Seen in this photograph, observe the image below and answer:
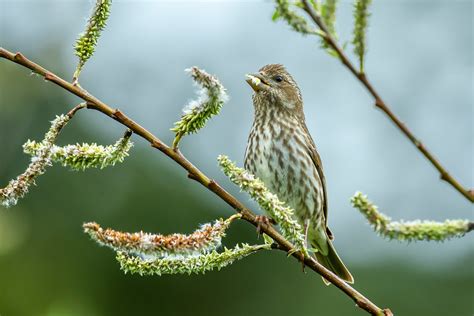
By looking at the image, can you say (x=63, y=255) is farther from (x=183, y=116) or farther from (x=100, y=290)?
(x=183, y=116)

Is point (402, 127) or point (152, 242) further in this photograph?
point (152, 242)

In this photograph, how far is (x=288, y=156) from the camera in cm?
564

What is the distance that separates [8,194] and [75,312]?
1.47 m

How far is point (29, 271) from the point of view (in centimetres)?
754

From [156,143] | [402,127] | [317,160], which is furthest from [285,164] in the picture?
[402,127]

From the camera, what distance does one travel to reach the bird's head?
5980 mm

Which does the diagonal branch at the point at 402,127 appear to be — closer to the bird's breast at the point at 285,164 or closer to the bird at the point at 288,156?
the bird at the point at 288,156

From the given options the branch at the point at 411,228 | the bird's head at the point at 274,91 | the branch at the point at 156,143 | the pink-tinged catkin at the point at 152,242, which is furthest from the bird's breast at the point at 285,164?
the branch at the point at 411,228

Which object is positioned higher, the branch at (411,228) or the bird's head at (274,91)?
the bird's head at (274,91)

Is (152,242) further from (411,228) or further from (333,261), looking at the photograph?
(333,261)

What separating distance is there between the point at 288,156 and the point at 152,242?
10.4 feet

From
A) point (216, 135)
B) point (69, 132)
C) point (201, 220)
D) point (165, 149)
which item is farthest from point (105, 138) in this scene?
point (165, 149)

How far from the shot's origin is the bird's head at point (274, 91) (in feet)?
19.6

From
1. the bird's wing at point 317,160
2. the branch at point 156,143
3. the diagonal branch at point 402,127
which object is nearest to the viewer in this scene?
the diagonal branch at point 402,127
